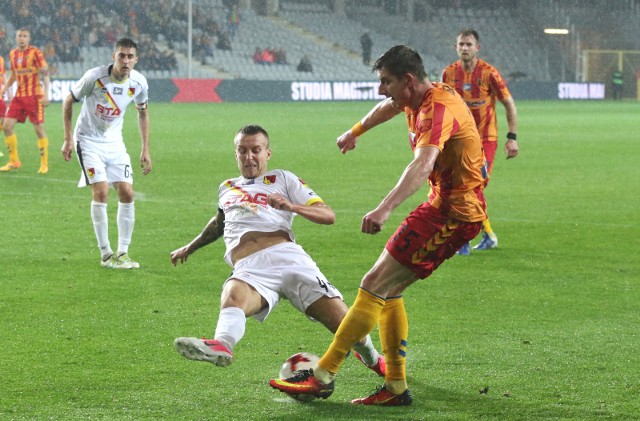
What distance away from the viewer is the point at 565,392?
17.7ft

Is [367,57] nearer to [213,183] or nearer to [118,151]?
[213,183]

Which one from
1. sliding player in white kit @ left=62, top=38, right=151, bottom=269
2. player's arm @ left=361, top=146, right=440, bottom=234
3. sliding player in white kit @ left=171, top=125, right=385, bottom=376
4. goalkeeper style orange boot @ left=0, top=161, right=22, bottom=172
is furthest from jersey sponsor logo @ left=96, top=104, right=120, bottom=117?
goalkeeper style orange boot @ left=0, top=161, right=22, bottom=172

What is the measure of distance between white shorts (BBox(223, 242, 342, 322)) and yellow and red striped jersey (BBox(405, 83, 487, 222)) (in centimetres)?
74

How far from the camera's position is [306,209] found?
533 cm

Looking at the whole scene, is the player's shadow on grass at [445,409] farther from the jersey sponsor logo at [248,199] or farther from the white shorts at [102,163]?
the white shorts at [102,163]

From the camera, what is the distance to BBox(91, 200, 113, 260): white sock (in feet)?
30.7

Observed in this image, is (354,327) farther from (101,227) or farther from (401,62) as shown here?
(101,227)

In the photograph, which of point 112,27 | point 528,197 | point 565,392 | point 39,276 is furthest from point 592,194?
point 112,27

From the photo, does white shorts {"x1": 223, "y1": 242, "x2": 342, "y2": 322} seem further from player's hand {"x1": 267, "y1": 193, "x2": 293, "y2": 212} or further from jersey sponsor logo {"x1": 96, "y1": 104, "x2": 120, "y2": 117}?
jersey sponsor logo {"x1": 96, "y1": 104, "x2": 120, "y2": 117}

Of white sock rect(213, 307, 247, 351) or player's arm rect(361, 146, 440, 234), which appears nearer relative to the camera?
player's arm rect(361, 146, 440, 234)

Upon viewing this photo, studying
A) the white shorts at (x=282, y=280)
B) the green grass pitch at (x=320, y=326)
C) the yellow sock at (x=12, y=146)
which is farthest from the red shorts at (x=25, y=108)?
the white shorts at (x=282, y=280)

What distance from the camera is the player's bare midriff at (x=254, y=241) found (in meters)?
5.73

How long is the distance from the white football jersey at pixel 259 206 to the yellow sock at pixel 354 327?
0.81 metres

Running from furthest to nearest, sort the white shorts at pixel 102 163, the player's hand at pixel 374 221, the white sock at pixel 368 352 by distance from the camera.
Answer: the white shorts at pixel 102 163, the white sock at pixel 368 352, the player's hand at pixel 374 221
